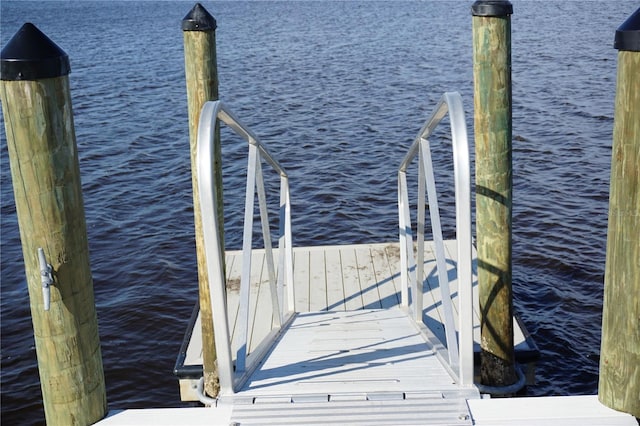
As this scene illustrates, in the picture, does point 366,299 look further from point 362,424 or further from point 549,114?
point 549,114

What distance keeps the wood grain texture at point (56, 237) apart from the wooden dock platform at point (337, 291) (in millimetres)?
3418

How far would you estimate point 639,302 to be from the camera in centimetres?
295

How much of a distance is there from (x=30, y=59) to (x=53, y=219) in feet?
1.70

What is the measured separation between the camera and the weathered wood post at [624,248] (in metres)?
2.80

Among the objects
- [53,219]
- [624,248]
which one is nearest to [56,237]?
[53,219]

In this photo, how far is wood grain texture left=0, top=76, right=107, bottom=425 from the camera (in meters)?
2.63

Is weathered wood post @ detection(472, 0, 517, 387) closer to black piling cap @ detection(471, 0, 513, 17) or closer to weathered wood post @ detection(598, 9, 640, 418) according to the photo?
black piling cap @ detection(471, 0, 513, 17)

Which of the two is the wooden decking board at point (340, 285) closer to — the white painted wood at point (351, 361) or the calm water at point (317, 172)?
the white painted wood at point (351, 361)

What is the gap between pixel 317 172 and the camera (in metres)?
15.1

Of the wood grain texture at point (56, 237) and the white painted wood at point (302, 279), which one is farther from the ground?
the wood grain texture at point (56, 237)

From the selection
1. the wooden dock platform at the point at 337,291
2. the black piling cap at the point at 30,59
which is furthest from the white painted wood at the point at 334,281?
the black piling cap at the point at 30,59

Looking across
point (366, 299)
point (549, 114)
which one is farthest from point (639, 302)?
point (549, 114)

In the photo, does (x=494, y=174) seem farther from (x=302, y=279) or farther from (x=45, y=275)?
(x=45, y=275)

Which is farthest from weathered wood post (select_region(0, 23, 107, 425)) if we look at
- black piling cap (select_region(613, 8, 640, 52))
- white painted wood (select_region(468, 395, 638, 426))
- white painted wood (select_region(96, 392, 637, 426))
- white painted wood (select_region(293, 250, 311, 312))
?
white painted wood (select_region(293, 250, 311, 312))
